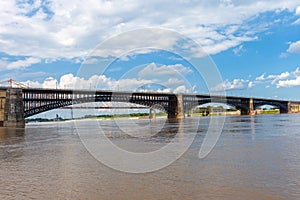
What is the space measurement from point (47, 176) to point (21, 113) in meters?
74.2

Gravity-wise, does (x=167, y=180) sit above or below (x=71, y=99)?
below

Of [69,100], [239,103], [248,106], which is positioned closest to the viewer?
[69,100]

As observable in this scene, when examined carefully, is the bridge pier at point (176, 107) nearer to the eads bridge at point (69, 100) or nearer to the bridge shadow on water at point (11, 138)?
the eads bridge at point (69, 100)

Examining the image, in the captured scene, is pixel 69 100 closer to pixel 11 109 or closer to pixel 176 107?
pixel 11 109

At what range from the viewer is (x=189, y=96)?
138500 millimetres

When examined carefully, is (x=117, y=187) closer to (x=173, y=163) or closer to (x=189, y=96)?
(x=173, y=163)

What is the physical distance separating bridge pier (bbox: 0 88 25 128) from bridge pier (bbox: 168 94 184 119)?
69.1 meters

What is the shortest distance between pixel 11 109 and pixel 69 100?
2049 cm

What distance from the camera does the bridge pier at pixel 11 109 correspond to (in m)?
78.8

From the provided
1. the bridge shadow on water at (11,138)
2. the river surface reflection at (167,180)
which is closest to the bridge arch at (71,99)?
the bridge shadow on water at (11,138)

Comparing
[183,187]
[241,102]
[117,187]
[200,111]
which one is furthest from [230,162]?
[200,111]

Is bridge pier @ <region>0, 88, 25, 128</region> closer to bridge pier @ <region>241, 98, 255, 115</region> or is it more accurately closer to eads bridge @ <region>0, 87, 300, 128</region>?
eads bridge @ <region>0, 87, 300, 128</region>

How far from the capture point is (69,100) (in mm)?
96562

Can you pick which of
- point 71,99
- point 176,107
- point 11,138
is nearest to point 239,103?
point 176,107
